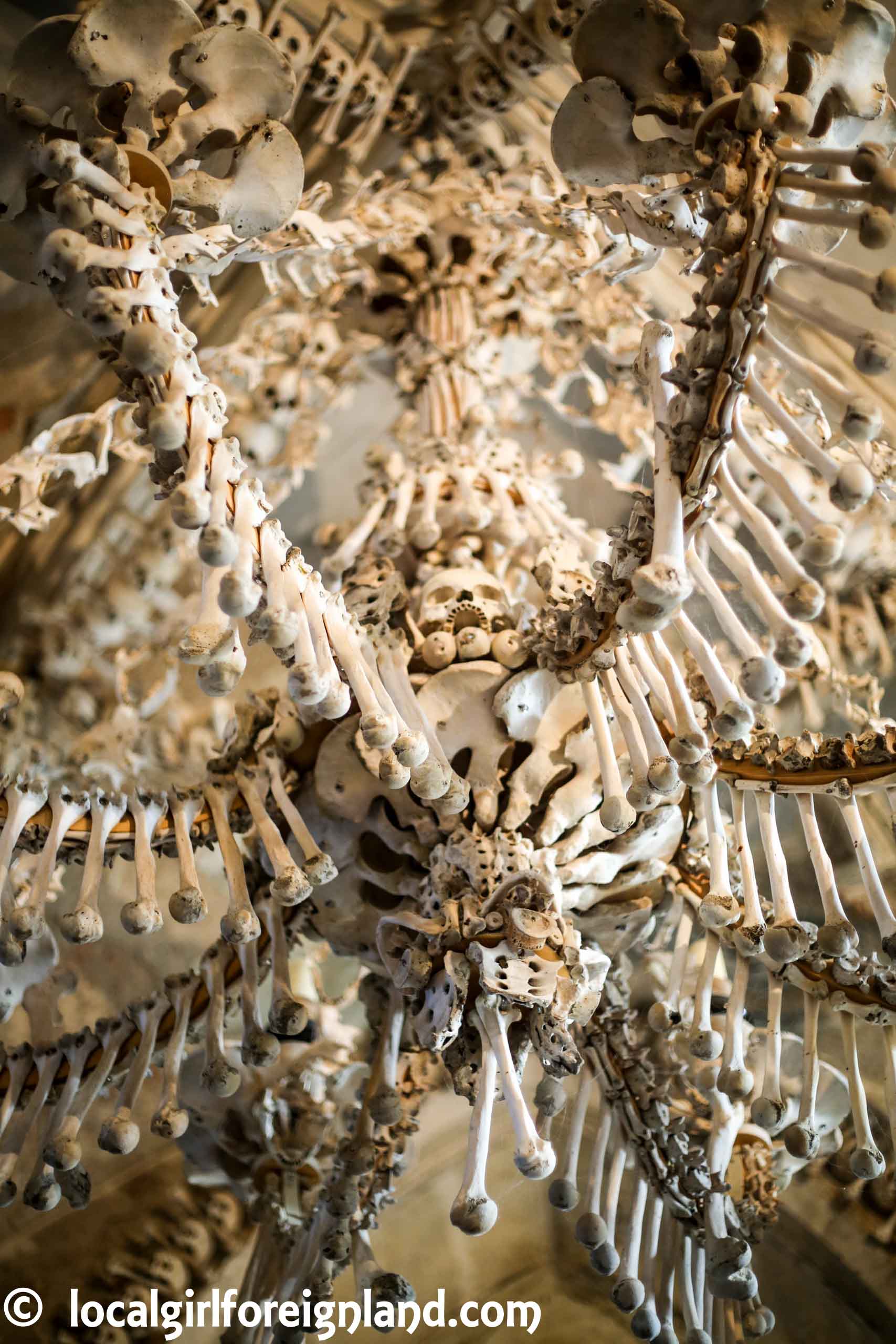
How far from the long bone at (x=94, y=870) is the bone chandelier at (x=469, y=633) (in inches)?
0.7

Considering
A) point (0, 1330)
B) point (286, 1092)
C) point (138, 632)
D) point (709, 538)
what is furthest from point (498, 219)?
point (0, 1330)

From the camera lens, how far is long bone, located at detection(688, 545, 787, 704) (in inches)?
37.1

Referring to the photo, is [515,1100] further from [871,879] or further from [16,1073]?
[16,1073]

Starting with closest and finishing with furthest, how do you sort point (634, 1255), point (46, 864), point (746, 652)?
point (746, 652) → point (46, 864) → point (634, 1255)

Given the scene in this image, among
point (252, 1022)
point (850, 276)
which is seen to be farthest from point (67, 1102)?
point (850, 276)

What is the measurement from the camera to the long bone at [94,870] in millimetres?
1346

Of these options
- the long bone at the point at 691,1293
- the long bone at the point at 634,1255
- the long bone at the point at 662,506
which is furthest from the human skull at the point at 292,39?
the long bone at the point at 691,1293

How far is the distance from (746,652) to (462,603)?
0.70 metres

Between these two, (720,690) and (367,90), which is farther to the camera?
(367,90)

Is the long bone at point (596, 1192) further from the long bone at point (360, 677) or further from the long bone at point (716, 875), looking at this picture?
the long bone at point (360, 677)

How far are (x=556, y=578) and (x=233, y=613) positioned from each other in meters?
0.67

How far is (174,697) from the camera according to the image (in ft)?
8.05

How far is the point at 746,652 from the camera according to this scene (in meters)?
1.01

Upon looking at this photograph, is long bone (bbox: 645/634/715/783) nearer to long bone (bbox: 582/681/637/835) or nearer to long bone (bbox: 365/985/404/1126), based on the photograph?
long bone (bbox: 582/681/637/835)
